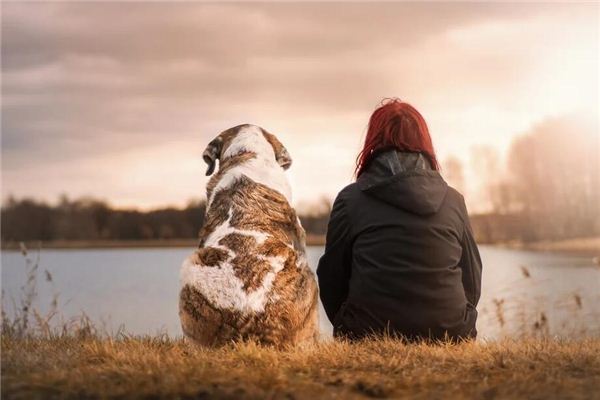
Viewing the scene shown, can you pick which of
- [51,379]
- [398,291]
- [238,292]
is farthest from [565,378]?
[51,379]

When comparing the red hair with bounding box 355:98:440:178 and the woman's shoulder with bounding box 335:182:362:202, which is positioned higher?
the red hair with bounding box 355:98:440:178

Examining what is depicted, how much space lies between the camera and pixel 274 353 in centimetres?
552

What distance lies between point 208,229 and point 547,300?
8682mm

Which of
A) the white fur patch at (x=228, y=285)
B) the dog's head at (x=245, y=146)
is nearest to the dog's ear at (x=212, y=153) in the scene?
the dog's head at (x=245, y=146)

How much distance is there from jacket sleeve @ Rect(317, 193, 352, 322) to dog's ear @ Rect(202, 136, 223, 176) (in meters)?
1.53

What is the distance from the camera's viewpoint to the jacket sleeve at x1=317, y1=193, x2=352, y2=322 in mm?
6508

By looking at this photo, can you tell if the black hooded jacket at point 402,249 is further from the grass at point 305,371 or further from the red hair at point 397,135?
the grass at point 305,371

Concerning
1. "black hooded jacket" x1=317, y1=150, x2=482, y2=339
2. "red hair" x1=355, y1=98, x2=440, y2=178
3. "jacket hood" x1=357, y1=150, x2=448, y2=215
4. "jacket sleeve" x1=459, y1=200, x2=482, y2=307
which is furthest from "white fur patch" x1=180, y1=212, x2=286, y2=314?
"jacket sleeve" x1=459, y1=200, x2=482, y2=307

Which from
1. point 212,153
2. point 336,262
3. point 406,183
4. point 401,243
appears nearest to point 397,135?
point 406,183

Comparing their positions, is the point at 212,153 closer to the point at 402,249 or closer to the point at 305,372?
the point at 402,249

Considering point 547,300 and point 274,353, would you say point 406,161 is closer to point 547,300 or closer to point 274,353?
point 274,353

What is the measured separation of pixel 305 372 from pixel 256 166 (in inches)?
92.6

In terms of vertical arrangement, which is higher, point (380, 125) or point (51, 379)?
point (380, 125)

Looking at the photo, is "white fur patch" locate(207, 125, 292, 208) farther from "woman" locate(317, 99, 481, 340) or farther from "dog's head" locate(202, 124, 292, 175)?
"woman" locate(317, 99, 481, 340)
